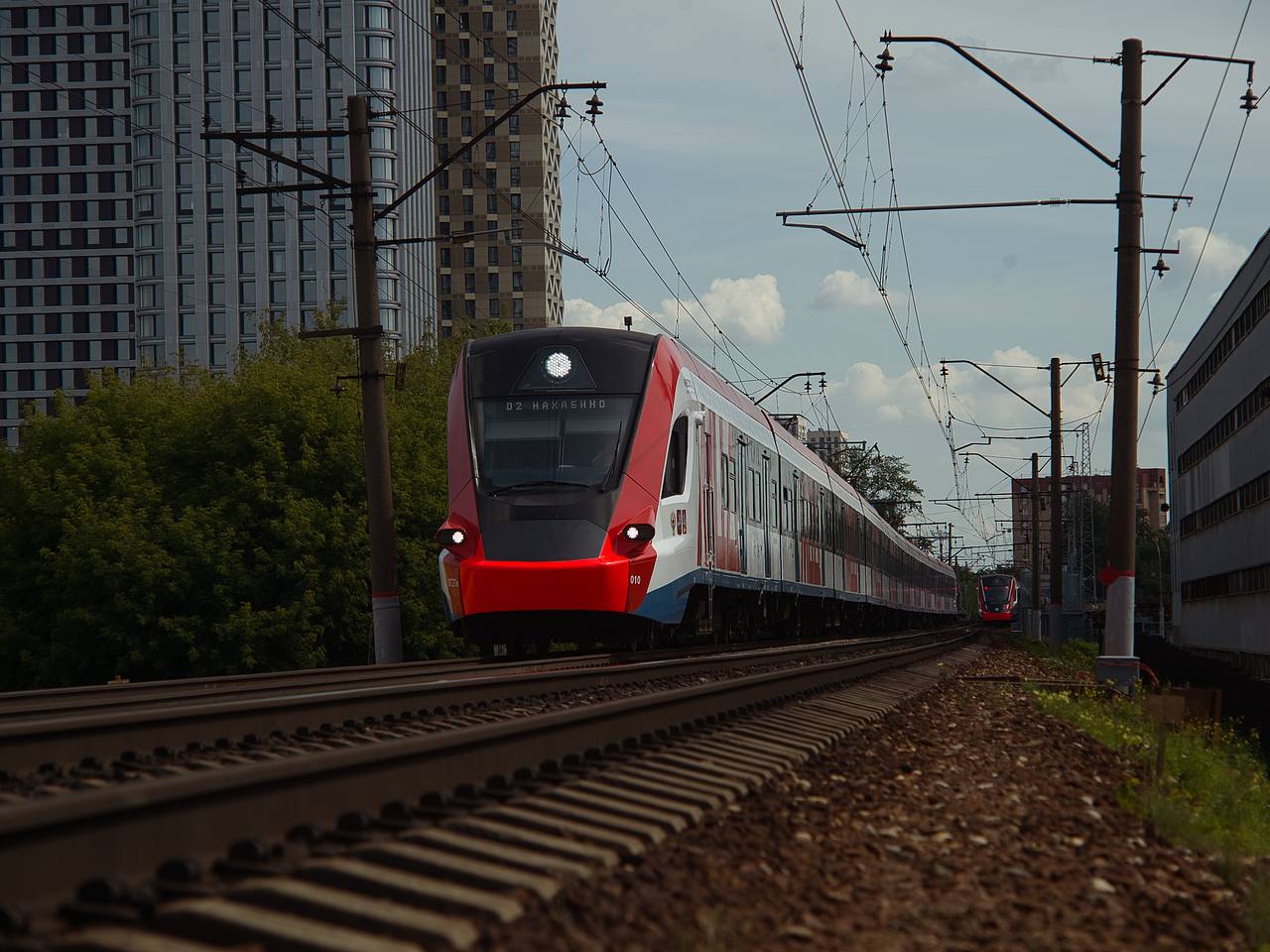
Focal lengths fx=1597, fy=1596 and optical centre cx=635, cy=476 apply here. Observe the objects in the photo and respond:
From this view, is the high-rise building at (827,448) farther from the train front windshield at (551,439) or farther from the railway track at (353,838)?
the railway track at (353,838)

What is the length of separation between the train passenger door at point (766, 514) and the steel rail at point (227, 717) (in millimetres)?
11403

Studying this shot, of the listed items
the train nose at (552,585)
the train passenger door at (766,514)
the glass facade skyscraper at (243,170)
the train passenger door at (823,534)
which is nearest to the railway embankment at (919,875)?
the train nose at (552,585)

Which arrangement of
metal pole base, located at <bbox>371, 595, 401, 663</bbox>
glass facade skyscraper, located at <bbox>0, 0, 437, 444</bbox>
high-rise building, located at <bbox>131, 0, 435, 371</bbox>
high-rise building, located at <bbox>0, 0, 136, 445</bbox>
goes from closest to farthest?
metal pole base, located at <bbox>371, 595, 401, 663</bbox> < glass facade skyscraper, located at <bbox>0, 0, 437, 444</bbox> < high-rise building, located at <bbox>131, 0, 435, 371</bbox> < high-rise building, located at <bbox>0, 0, 136, 445</bbox>

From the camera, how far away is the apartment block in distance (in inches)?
1813

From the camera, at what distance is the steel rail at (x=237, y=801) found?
393cm

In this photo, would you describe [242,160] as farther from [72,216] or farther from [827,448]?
[827,448]

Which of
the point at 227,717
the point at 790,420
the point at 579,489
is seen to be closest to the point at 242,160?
the point at 790,420

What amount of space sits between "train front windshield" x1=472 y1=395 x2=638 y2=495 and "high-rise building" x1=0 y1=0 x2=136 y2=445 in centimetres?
11728

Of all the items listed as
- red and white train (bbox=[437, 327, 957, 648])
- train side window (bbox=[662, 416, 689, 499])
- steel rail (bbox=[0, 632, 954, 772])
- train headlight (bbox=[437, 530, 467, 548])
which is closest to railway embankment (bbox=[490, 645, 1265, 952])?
steel rail (bbox=[0, 632, 954, 772])

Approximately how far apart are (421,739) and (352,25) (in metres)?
112

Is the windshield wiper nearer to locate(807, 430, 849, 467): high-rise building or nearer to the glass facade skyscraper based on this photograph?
locate(807, 430, 849, 467): high-rise building

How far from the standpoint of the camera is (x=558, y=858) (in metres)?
4.76

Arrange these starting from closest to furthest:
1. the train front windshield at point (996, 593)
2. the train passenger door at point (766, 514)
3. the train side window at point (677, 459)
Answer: the train side window at point (677, 459) → the train passenger door at point (766, 514) → the train front windshield at point (996, 593)

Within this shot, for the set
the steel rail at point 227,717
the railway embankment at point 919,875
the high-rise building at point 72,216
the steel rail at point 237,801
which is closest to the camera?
the steel rail at point 237,801
